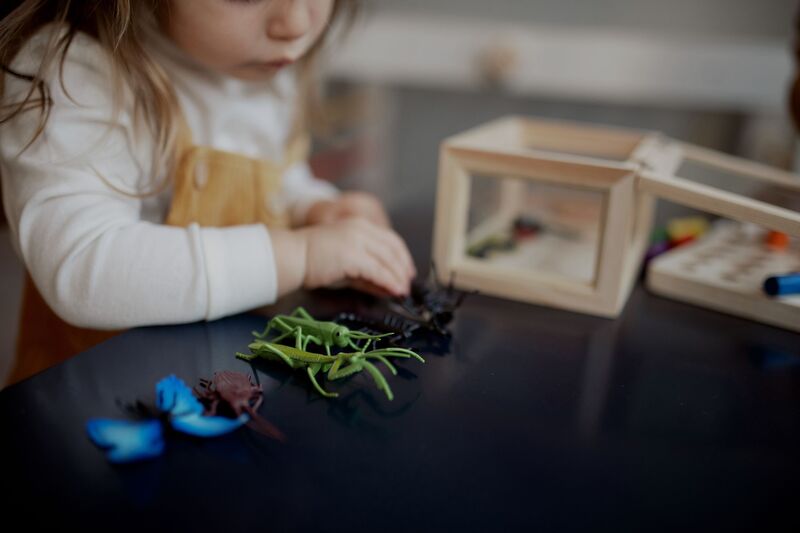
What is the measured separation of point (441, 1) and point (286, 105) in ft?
3.10

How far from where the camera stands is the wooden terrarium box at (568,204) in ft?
1.93

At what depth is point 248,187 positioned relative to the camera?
700mm

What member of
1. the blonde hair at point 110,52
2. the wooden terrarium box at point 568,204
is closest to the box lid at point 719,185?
the wooden terrarium box at point 568,204

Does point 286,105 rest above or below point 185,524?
above

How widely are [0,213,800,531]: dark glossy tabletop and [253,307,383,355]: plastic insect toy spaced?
0.08ft

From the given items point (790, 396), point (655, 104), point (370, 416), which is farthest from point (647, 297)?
point (655, 104)

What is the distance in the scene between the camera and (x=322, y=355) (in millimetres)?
479

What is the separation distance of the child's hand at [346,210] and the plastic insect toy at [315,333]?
276 mm

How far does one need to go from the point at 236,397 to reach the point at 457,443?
14cm

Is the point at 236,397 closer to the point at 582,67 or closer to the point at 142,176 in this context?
the point at 142,176

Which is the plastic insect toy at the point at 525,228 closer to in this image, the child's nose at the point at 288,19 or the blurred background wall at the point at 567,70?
the child's nose at the point at 288,19

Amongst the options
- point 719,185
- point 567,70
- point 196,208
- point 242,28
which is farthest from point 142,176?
point 567,70

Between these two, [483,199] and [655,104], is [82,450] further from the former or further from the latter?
[655,104]

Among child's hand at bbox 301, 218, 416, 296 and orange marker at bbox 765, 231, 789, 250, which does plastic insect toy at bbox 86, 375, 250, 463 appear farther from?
orange marker at bbox 765, 231, 789, 250
